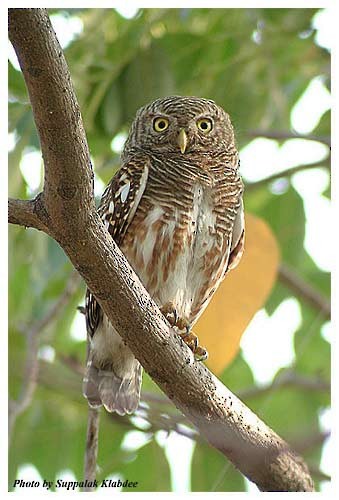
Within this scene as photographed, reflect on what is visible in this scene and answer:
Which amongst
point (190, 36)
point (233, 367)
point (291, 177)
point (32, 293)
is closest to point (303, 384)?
point (233, 367)

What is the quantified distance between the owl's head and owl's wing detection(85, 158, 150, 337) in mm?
140

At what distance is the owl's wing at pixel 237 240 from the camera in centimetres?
280

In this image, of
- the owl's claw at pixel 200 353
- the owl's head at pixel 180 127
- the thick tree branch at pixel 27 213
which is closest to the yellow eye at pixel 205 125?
the owl's head at pixel 180 127

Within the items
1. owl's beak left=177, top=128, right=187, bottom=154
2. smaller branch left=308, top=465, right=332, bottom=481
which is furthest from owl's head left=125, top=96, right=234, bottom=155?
smaller branch left=308, top=465, right=332, bottom=481

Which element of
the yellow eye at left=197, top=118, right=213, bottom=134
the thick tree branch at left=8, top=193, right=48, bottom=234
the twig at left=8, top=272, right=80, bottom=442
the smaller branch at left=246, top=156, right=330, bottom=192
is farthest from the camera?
the smaller branch at left=246, top=156, right=330, bottom=192

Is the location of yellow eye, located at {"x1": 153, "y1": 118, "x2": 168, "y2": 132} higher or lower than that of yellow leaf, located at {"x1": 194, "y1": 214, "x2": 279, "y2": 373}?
higher

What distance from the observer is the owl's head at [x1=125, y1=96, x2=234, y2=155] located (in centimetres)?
271

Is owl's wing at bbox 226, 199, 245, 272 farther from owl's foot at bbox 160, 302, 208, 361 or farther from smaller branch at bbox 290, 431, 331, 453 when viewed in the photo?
smaller branch at bbox 290, 431, 331, 453

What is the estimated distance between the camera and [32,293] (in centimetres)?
352

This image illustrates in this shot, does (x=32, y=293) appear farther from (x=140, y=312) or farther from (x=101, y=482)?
(x=140, y=312)

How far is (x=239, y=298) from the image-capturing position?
9.55 ft

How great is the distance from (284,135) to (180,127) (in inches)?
35.6

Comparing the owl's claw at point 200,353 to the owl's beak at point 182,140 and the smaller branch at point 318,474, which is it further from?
the smaller branch at point 318,474

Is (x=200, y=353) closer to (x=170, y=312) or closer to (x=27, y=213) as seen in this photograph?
(x=170, y=312)
